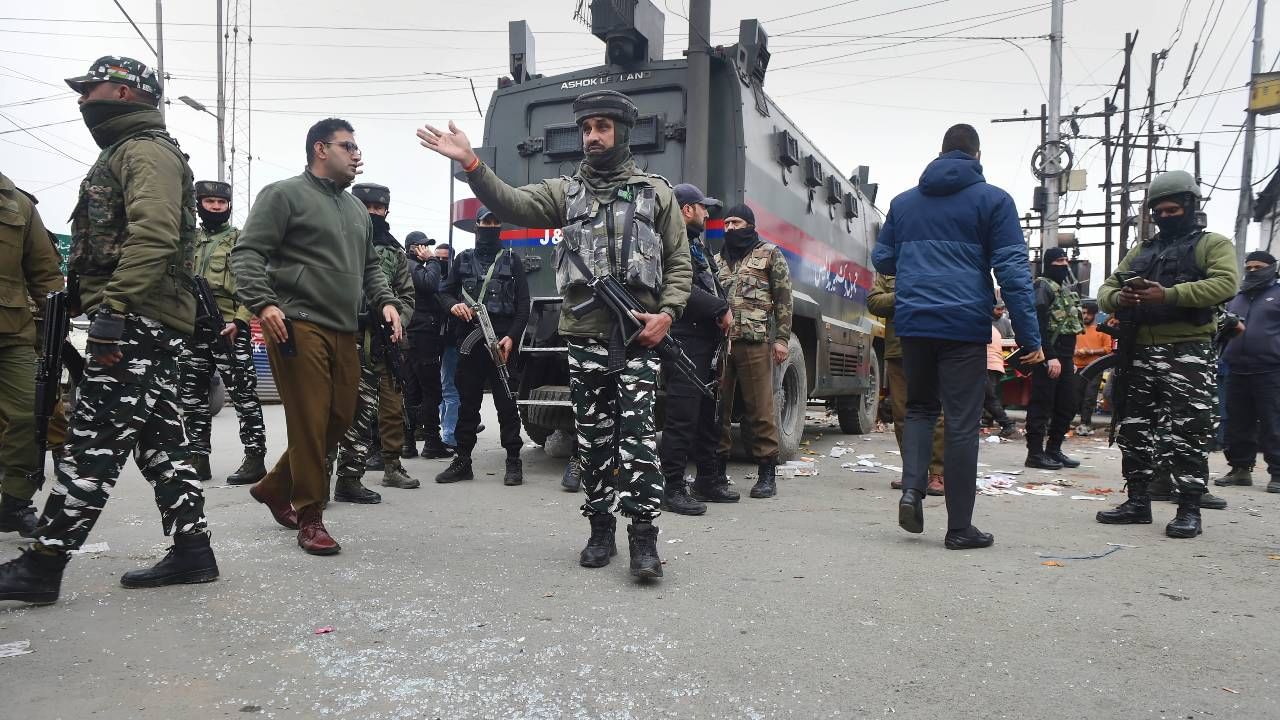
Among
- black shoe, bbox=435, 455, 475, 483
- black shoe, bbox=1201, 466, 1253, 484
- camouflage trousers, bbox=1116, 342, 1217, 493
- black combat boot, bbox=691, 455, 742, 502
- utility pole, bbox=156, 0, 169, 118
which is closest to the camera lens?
camouflage trousers, bbox=1116, 342, 1217, 493

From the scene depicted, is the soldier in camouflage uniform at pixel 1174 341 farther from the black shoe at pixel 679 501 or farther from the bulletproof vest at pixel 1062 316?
the bulletproof vest at pixel 1062 316

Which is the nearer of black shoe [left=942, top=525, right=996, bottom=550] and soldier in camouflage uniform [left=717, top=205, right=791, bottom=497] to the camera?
black shoe [left=942, top=525, right=996, bottom=550]

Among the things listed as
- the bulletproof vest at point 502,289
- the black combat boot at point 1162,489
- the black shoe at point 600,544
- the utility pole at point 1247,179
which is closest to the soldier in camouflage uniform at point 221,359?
the bulletproof vest at point 502,289

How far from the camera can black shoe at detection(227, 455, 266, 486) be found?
580cm

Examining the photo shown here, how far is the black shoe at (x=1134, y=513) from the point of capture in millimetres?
4883

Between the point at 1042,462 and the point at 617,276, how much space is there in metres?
5.39

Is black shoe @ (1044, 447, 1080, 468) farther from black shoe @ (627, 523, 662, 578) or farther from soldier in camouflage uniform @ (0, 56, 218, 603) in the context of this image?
soldier in camouflage uniform @ (0, 56, 218, 603)

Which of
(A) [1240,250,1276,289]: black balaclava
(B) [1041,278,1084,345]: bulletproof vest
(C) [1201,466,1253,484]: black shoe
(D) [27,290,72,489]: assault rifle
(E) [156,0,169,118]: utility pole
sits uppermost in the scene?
(E) [156,0,169,118]: utility pole

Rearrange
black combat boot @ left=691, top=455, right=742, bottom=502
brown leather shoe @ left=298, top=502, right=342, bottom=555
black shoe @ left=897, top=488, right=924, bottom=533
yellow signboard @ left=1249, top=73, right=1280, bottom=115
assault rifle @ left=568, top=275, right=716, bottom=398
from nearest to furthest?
assault rifle @ left=568, top=275, right=716, bottom=398
brown leather shoe @ left=298, top=502, right=342, bottom=555
black shoe @ left=897, top=488, right=924, bottom=533
black combat boot @ left=691, top=455, right=742, bottom=502
yellow signboard @ left=1249, top=73, right=1280, bottom=115

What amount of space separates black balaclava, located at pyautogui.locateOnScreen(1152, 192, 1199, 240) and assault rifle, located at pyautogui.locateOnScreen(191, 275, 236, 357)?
16.3 ft

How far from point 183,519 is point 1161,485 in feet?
19.2

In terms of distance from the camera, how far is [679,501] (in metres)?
5.10

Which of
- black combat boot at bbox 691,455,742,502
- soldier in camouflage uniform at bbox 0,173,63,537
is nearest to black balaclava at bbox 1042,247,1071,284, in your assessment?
black combat boot at bbox 691,455,742,502

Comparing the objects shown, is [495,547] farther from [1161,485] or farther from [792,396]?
[1161,485]
